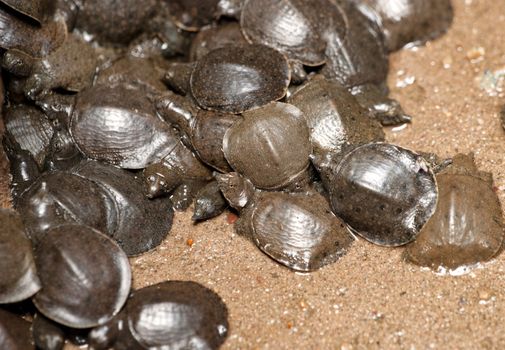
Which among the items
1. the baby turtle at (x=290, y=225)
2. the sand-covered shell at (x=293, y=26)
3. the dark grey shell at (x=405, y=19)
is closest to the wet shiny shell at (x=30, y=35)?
the sand-covered shell at (x=293, y=26)

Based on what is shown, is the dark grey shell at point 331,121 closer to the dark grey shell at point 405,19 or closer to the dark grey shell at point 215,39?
the dark grey shell at point 215,39

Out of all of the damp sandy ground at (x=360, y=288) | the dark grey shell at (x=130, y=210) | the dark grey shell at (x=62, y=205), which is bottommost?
the damp sandy ground at (x=360, y=288)

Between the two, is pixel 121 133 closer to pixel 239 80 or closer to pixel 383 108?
pixel 239 80

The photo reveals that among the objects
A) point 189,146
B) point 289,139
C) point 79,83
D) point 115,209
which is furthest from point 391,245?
point 79,83

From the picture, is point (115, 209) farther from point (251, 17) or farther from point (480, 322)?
point (480, 322)

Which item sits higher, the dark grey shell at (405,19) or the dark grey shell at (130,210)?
the dark grey shell at (405,19)

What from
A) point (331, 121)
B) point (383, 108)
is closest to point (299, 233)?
point (331, 121)

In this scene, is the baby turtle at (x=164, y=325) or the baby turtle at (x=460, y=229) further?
the baby turtle at (x=460, y=229)
